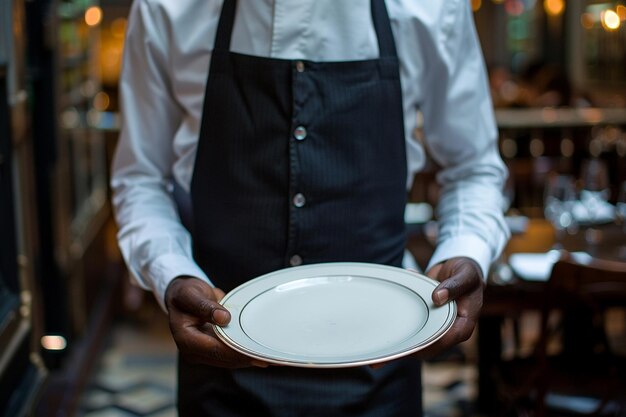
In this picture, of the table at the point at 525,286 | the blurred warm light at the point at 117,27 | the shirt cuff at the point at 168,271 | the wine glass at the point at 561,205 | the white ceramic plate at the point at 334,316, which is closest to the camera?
the white ceramic plate at the point at 334,316

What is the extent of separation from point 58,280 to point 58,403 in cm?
57

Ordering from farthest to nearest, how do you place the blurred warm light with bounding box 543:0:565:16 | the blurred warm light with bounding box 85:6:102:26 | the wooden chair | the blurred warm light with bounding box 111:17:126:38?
1. the blurred warm light with bounding box 111:17:126:38
2. the blurred warm light with bounding box 543:0:565:16
3. the blurred warm light with bounding box 85:6:102:26
4. the wooden chair

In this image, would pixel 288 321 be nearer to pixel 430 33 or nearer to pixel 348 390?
pixel 348 390

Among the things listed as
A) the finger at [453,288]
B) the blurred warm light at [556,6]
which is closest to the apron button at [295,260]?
the finger at [453,288]

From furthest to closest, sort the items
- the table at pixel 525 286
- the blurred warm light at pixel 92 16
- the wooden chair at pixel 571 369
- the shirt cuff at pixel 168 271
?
the blurred warm light at pixel 92 16, the table at pixel 525 286, the wooden chair at pixel 571 369, the shirt cuff at pixel 168 271

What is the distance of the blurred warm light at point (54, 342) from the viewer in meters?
3.63

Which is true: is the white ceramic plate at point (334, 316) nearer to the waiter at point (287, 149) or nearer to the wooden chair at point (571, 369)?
the waiter at point (287, 149)

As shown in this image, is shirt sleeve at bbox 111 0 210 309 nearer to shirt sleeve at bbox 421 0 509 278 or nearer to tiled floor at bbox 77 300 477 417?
shirt sleeve at bbox 421 0 509 278

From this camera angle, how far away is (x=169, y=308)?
123cm

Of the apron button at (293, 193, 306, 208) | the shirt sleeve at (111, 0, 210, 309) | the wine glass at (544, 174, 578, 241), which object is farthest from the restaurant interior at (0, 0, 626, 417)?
the apron button at (293, 193, 306, 208)

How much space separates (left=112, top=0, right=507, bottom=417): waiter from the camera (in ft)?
4.33

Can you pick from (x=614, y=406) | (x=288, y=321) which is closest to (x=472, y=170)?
(x=288, y=321)

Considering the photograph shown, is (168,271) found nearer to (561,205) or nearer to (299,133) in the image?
(299,133)

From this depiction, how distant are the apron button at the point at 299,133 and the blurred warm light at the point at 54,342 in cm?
259
